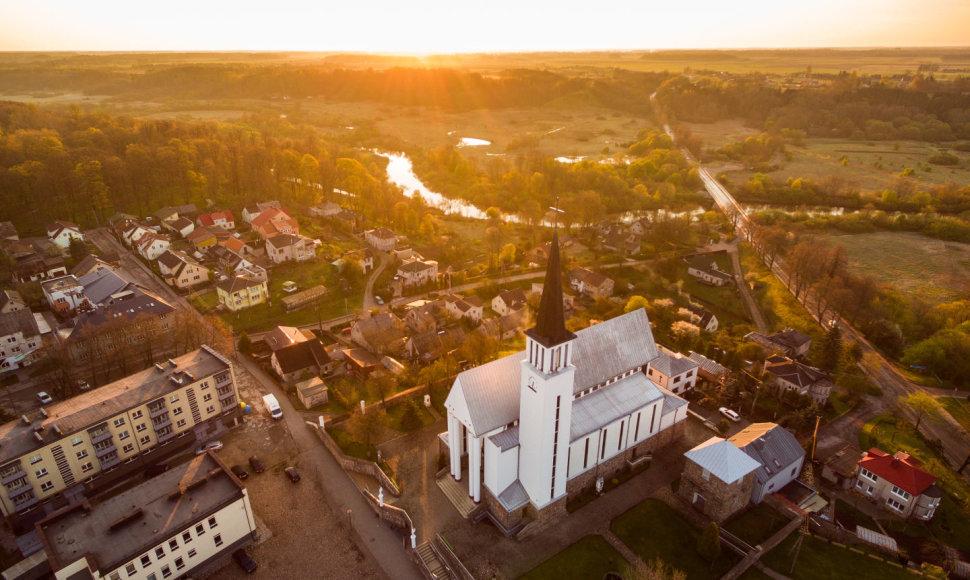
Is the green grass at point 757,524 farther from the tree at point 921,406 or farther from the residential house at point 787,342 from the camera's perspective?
the residential house at point 787,342

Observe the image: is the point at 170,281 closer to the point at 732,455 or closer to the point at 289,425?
the point at 289,425

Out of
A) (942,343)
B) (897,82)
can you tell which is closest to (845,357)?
(942,343)

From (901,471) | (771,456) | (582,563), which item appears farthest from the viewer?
(771,456)

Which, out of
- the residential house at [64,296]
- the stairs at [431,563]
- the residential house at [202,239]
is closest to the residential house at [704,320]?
the stairs at [431,563]

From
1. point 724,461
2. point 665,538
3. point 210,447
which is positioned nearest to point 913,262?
point 724,461

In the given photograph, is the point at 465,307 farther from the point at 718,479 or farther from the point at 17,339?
the point at 17,339

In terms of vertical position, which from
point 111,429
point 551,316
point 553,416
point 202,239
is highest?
point 551,316
